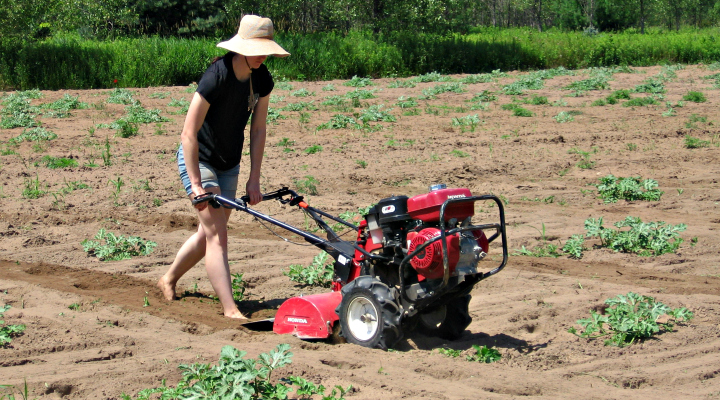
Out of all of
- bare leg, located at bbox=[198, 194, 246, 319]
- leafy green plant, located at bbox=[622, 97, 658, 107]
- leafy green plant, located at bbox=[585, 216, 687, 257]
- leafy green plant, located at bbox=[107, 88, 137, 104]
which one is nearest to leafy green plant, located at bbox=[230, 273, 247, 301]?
bare leg, located at bbox=[198, 194, 246, 319]

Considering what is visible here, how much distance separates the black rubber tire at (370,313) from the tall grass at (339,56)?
18.1 metres

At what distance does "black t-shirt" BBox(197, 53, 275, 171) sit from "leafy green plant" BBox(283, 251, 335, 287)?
1.23m

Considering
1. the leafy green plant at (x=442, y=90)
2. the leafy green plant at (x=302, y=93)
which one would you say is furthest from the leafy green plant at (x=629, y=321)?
the leafy green plant at (x=302, y=93)

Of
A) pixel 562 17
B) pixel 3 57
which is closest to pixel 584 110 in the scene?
pixel 3 57

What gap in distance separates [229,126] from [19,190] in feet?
16.2

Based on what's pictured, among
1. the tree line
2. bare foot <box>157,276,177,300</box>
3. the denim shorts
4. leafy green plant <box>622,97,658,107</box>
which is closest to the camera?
the denim shorts

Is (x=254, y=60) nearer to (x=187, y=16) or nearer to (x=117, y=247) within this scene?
(x=117, y=247)

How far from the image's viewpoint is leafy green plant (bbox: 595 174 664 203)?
8703 millimetres

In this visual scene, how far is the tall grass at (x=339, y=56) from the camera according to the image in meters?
21.1

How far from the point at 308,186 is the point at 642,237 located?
3888 mm

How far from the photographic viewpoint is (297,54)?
2441 centimetres

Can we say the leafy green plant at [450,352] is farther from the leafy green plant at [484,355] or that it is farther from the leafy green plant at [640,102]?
the leafy green plant at [640,102]

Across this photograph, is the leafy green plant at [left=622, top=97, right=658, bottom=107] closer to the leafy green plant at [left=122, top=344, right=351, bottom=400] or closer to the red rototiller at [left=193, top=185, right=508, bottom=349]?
the red rototiller at [left=193, top=185, right=508, bottom=349]

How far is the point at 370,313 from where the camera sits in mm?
4461
